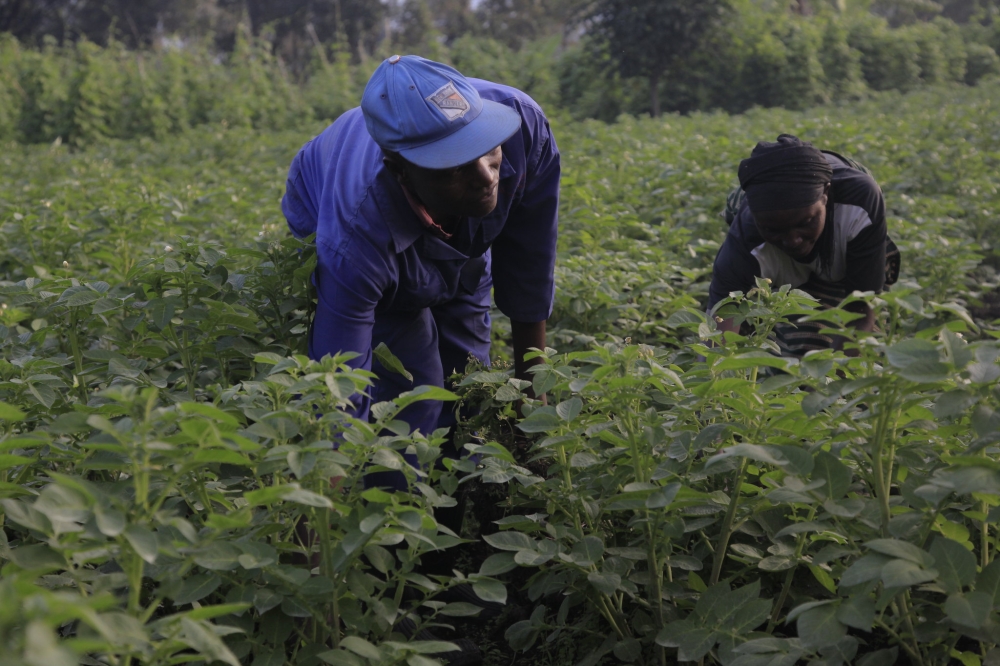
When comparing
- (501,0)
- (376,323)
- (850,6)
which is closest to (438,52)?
(850,6)

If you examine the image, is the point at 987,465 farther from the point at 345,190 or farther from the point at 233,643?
the point at 345,190

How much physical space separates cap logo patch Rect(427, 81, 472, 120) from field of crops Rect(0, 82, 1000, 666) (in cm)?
51

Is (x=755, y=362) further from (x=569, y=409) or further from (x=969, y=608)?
(x=969, y=608)

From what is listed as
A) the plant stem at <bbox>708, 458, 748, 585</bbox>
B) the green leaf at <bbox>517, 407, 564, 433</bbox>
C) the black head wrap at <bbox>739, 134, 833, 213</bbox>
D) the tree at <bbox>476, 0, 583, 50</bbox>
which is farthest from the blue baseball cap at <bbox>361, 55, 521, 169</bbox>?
the tree at <bbox>476, 0, 583, 50</bbox>

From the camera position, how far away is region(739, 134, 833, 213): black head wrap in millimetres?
2871

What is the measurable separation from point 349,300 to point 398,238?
7.0 inches

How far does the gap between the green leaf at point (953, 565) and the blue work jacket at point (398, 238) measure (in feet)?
3.61

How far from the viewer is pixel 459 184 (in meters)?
2.01

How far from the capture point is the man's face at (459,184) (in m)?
1.99

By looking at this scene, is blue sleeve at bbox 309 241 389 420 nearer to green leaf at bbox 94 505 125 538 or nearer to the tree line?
green leaf at bbox 94 505 125 538

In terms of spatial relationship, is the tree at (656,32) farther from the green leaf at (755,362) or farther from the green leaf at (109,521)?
the green leaf at (109,521)

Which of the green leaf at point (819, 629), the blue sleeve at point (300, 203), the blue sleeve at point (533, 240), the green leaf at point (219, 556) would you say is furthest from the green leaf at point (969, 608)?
the blue sleeve at point (300, 203)

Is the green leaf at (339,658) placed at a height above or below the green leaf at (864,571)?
below

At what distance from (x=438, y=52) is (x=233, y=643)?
50.1 feet
